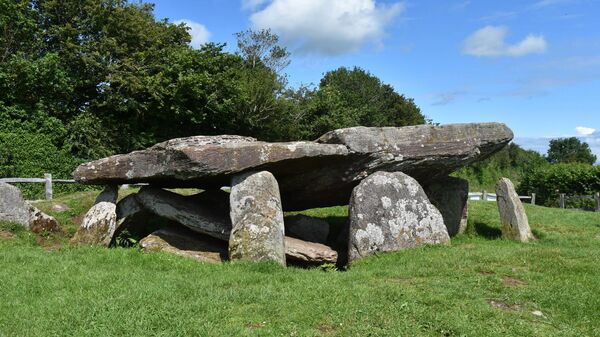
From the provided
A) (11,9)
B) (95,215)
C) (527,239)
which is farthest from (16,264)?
(11,9)

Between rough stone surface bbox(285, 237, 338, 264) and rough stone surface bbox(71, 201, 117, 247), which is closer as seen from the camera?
rough stone surface bbox(285, 237, 338, 264)

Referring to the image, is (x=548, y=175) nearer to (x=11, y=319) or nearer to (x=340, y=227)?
(x=340, y=227)

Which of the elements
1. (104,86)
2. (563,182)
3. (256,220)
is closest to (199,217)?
(256,220)

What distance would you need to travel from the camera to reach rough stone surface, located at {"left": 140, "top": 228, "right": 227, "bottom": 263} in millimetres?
12641

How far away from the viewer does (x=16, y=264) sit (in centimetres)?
1048

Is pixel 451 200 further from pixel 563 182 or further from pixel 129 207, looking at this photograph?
pixel 563 182

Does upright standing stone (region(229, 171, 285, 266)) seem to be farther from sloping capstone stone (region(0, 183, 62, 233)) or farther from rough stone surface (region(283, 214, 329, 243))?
sloping capstone stone (region(0, 183, 62, 233))

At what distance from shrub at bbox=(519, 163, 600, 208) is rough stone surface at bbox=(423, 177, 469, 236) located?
20291 millimetres

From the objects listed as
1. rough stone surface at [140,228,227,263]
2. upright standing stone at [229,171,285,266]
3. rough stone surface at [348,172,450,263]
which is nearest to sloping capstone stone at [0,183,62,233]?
rough stone surface at [140,228,227,263]

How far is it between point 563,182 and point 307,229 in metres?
29.2

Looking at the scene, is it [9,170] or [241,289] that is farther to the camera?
[9,170]

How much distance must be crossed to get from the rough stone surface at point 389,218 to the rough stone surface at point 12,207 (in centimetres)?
840

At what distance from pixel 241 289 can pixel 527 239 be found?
983 cm

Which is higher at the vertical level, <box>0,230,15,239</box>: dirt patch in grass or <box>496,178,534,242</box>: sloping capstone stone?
<box>496,178,534,242</box>: sloping capstone stone
